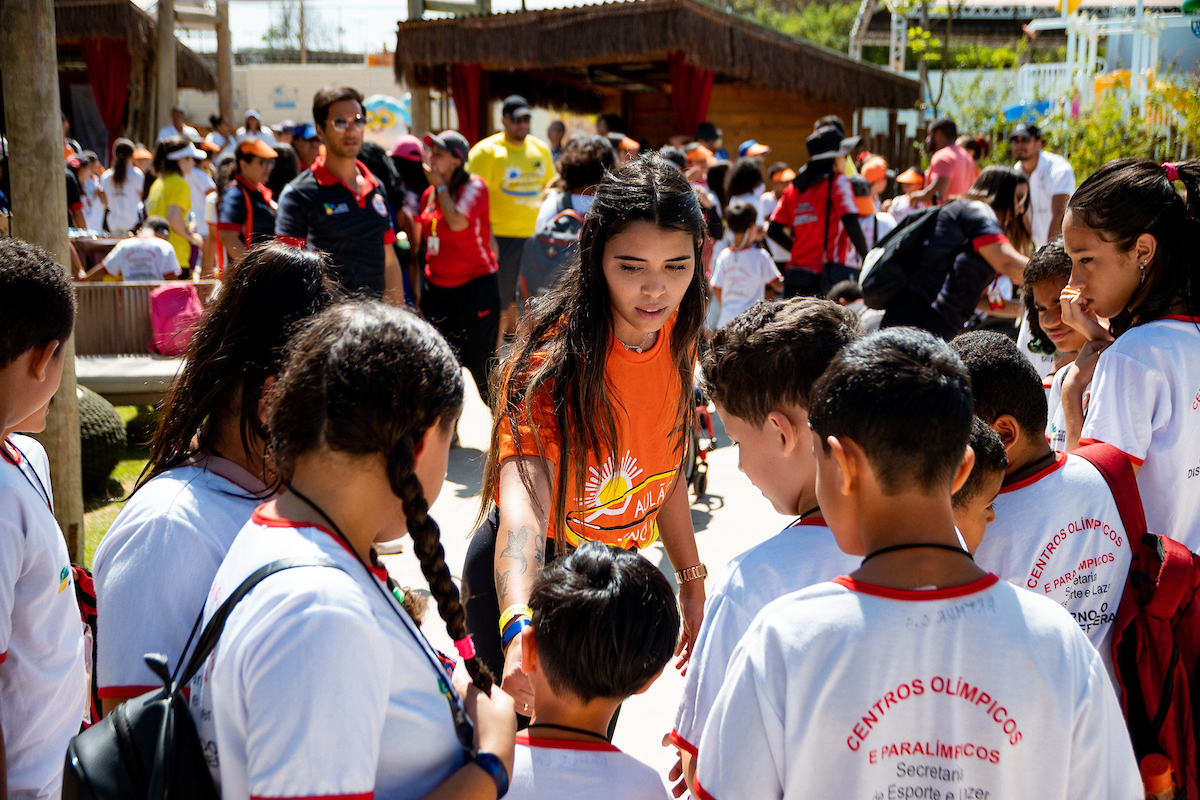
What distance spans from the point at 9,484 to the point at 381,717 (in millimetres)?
953

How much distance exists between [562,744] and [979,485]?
2.97 feet

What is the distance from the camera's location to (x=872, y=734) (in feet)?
4.08

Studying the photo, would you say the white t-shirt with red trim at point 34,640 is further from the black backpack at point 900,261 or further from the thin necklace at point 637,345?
the black backpack at point 900,261

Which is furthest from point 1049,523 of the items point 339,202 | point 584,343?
point 339,202

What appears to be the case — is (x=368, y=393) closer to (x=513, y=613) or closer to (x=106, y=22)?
(x=513, y=613)

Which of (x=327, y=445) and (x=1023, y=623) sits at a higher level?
(x=327, y=445)

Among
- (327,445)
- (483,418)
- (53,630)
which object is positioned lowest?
(483,418)

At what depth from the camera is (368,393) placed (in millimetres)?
1156

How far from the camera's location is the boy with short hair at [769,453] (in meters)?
1.49

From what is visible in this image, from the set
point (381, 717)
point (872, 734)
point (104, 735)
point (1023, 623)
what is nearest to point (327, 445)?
point (381, 717)

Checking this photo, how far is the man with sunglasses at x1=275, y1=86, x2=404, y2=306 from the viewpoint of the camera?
4953 millimetres

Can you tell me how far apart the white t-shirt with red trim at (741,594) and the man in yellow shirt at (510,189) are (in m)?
5.92

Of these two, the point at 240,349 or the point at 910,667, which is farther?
the point at 240,349

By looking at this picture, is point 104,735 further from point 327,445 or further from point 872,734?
point 872,734
